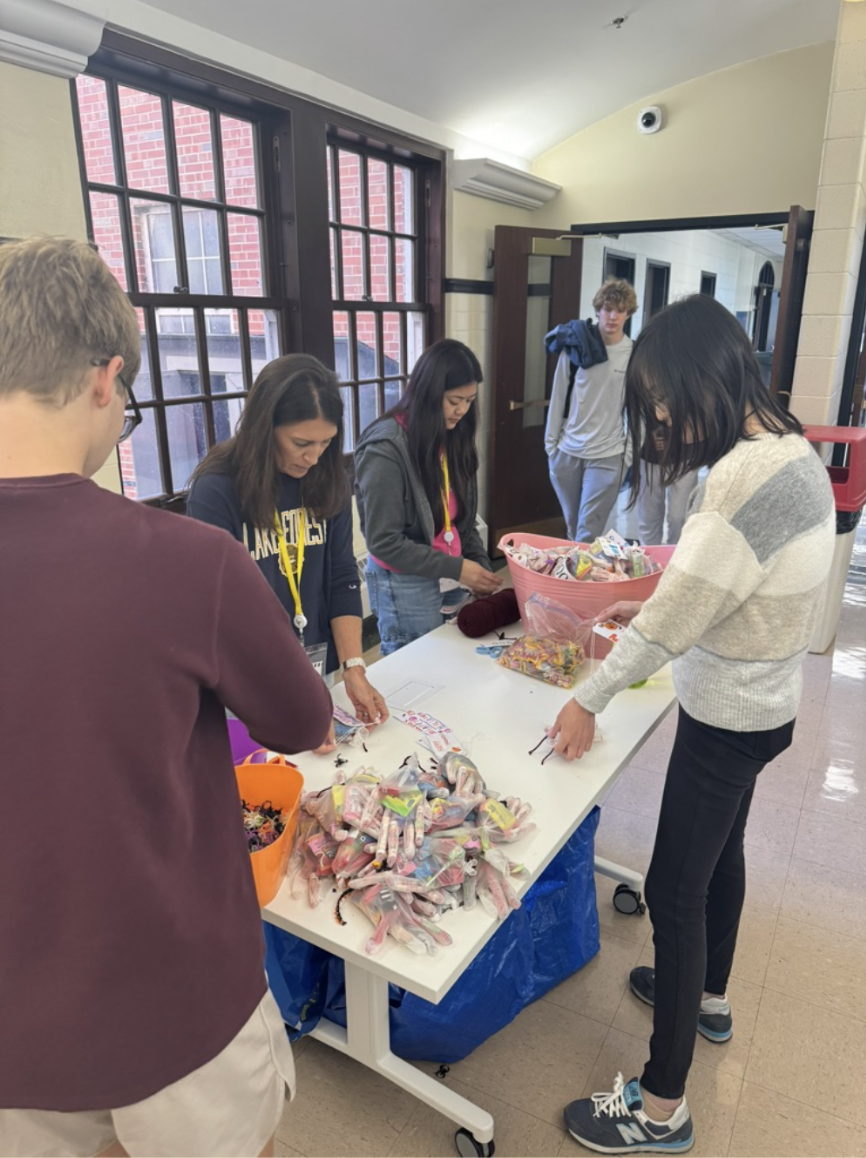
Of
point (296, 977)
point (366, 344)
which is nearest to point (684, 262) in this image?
point (366, 344)

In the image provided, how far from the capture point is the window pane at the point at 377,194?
3.76 meters

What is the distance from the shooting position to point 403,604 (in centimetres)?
220

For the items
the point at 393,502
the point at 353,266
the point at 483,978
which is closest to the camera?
the point at 483,978

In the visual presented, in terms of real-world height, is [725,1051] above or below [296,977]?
below

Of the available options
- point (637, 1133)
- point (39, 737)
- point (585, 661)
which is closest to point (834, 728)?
point (585, 661)

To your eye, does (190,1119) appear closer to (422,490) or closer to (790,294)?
(422,490)

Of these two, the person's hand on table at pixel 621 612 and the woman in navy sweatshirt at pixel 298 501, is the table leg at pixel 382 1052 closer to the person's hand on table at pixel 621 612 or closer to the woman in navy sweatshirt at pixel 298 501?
the woman in navy sweatshirt at pixel 298 501

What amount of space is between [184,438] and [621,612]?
194 cm

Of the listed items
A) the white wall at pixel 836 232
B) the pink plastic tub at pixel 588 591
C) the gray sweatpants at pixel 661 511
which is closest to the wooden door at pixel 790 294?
the white wall at pixel 836 232

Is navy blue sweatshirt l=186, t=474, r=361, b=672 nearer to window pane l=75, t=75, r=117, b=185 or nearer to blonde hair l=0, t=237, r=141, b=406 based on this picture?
blonde hair l=0, t=237, r=141, b=406

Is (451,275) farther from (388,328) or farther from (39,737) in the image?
(39,737)

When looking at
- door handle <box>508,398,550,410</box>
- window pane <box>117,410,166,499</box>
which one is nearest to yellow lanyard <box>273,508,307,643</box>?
window pane <box>117,410,166,499</box>

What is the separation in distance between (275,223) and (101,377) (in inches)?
111

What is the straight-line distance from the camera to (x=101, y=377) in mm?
675
